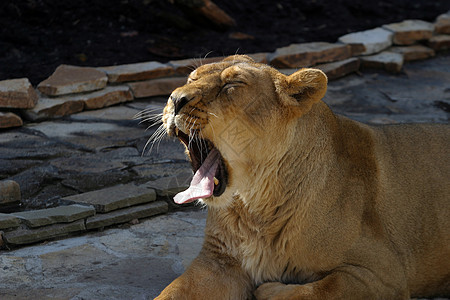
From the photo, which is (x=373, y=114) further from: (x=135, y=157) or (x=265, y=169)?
(x=265, y=169)

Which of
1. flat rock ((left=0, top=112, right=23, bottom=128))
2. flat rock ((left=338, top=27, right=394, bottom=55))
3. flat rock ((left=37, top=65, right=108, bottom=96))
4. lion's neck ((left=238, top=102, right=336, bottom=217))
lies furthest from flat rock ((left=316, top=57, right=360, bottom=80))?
lion's neck ((left=238, top=102, right=336, bottom=217))

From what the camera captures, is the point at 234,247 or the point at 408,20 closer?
the point at 234,247

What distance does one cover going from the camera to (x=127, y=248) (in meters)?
4.37

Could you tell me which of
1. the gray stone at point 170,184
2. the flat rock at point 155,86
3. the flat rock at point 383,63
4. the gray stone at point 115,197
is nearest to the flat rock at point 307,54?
the flat rock at point 383,63

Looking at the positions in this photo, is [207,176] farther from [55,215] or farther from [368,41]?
[368,41]

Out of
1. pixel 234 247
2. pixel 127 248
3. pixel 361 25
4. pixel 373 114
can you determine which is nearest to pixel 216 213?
pixel 234 247

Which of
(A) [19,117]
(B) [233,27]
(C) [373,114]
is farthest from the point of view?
(B) [233,27]

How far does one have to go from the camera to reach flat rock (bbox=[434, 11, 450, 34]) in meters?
9.69

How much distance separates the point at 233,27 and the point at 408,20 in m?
2.59

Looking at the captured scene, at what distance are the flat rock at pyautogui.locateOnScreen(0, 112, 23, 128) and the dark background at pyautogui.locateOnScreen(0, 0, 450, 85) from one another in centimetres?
79

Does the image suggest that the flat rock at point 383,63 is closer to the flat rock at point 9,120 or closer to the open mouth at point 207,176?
the flat rock at point 9,120

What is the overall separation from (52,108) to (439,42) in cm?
553

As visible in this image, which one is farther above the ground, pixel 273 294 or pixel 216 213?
pixel 216 213

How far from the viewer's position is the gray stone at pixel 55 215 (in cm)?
442
